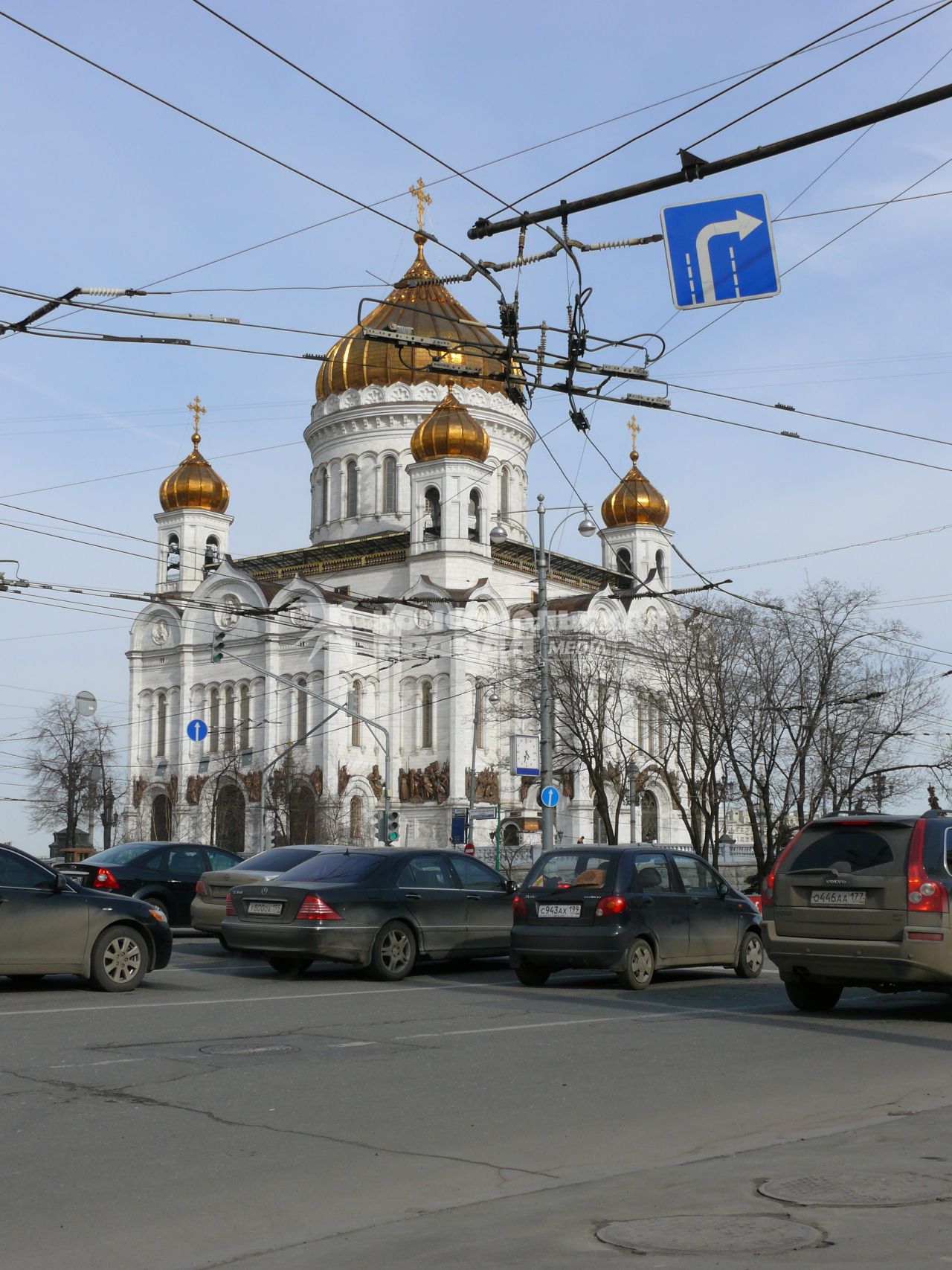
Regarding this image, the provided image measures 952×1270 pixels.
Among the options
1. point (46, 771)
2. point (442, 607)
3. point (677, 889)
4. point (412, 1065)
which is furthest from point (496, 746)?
point (412, 1065)

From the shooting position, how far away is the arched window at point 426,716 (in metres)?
64.2

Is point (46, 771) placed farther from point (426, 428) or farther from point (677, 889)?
point (677, 889)

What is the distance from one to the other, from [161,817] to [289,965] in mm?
55778

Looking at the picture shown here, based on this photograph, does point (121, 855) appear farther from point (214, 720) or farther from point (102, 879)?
point (214, 720)

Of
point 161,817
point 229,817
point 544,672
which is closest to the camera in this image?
point 544,672

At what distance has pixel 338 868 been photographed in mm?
15789

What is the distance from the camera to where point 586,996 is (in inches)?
555

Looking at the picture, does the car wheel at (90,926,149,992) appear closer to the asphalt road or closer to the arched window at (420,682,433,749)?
the asphalt road

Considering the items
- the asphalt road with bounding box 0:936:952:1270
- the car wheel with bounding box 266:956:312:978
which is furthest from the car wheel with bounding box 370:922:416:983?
the asphalt road with bounding box 0:936:952:1270

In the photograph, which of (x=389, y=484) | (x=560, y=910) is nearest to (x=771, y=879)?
(x=560, y=910)

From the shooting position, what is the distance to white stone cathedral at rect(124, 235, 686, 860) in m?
62.5

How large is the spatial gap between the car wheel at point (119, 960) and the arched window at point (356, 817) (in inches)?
1921

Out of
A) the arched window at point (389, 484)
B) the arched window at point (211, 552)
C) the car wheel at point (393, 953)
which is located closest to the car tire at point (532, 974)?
the car wheel at point (393, 953)

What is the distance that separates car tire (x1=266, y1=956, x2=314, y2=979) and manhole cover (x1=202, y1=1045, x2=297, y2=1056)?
5.54m
